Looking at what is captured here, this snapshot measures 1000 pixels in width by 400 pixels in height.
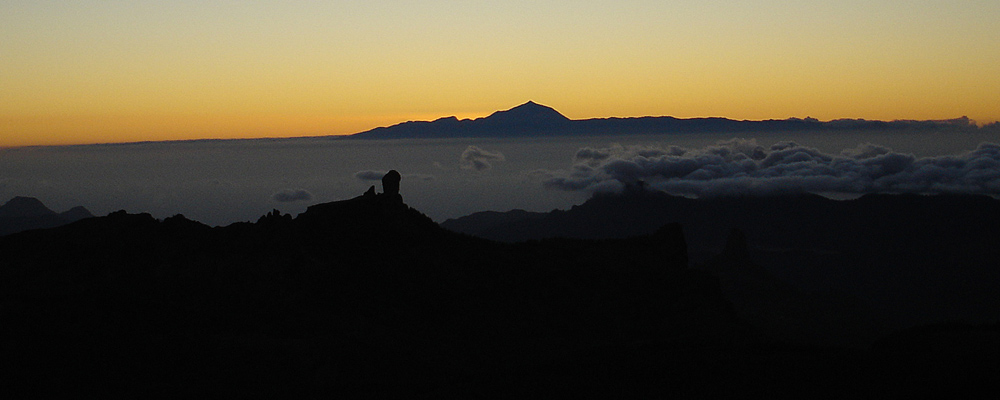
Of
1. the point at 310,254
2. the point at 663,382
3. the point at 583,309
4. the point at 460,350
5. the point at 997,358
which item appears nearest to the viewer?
the point at 997,358

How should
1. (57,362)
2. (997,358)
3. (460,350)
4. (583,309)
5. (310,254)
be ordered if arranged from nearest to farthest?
(997,358) → (57,362) → (460,350) → (310,254) → (583,309)

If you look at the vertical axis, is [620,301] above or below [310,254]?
below

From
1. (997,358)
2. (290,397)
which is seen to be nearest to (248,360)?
(290,397)

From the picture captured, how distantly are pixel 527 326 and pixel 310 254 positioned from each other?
22.5 m

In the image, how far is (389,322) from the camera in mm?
72500

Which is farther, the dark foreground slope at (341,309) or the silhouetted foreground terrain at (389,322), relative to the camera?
the dark foreground slope at (341,309)

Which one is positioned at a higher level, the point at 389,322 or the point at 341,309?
the point at 341,309

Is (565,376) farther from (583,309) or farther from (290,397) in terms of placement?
(583,309)

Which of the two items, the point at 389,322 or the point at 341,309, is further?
the point at 389,322

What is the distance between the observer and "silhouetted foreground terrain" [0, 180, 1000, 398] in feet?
171

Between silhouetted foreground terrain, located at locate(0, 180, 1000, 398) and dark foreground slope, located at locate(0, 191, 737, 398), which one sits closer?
silhouetted foreground terrain, located at locate(0, 180, 1000, 398)

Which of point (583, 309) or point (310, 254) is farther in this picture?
point (583, 309)

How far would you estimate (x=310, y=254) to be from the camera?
77688 millimetres

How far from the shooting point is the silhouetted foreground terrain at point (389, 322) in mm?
52125
